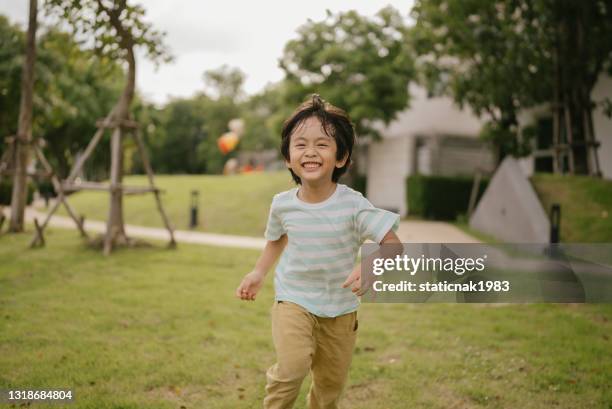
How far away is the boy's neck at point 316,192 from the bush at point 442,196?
50.2ft

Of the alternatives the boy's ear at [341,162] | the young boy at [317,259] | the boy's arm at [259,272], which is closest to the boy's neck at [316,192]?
the young boy at [317,259]

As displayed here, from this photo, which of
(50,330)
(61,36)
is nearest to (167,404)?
(50,330)

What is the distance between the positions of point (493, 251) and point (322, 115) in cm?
118

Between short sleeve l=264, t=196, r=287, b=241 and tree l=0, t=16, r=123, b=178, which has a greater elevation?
tree l=0, t=16, r=123, b=178

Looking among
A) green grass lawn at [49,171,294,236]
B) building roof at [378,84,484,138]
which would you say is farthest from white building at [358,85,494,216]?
green grass lawn at [49,171,294,236]

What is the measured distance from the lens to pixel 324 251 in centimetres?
273

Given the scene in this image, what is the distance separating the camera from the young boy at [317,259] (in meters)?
2.64

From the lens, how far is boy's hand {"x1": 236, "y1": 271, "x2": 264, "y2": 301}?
9.50 feet

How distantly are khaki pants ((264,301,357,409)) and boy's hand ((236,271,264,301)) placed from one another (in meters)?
0.16

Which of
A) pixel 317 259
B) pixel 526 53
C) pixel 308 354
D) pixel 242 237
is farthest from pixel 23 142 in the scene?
pixel 526 53

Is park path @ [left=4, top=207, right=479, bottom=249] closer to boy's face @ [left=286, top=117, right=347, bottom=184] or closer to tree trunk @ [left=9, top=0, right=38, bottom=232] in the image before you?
tree trunk @ [left=9, top=0, right=38, bottom=232]

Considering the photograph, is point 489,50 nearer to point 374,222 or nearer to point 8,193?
point 374,222

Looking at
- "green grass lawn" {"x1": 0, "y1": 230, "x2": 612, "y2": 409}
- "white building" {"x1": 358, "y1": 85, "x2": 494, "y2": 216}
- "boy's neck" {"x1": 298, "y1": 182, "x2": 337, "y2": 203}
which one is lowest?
"green grass lawn" {"x1": 0, "y1": 230, "x2": 612, "y2": 409}

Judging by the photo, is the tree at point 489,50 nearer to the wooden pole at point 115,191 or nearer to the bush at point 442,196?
the bush at point 442,196
